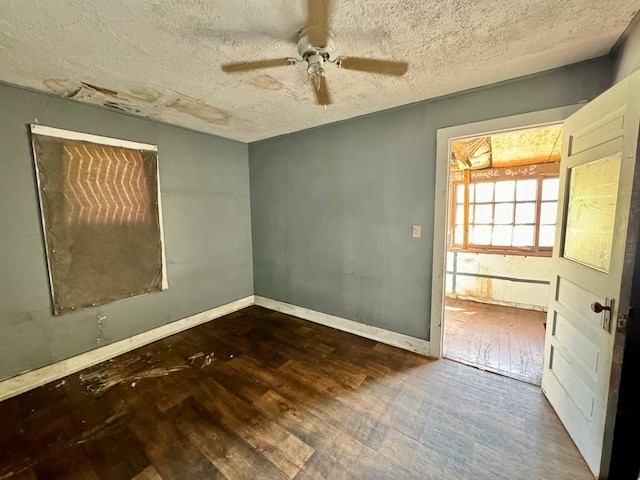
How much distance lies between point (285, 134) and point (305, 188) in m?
0.78

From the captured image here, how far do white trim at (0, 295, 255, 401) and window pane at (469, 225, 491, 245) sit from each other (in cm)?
425

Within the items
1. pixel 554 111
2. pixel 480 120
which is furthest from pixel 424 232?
pixel 554 111

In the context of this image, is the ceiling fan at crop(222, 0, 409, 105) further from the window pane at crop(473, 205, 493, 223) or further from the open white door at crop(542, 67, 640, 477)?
the window pane at crop(473, 205, 493, 223)

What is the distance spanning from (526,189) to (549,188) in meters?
0.27

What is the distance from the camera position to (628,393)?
1206mm

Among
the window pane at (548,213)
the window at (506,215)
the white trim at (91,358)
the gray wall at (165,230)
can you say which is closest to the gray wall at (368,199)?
the gray wall at (165,230)

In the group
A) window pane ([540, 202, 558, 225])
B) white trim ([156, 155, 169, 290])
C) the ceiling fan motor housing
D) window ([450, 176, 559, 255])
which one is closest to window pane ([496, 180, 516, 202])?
window ([450, 176, 559, 255])

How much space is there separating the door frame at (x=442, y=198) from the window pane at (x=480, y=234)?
245 centimetres

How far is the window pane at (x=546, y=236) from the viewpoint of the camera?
12.3ft

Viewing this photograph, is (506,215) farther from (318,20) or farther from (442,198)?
(318,20)

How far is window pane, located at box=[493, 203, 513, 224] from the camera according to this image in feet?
13.3

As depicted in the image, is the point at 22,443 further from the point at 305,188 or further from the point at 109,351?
the point at 305,188

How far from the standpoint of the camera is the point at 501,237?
4.12m

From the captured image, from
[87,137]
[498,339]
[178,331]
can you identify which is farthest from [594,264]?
[87,137]
